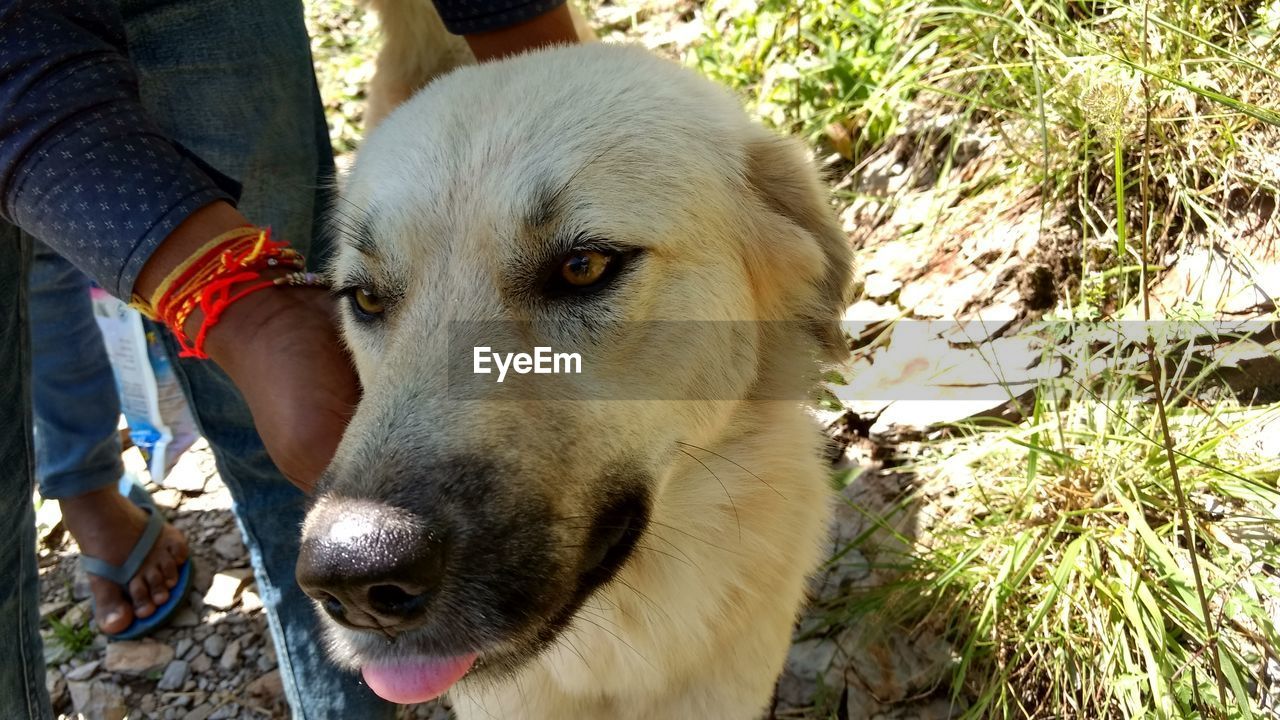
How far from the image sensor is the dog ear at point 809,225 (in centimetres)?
219

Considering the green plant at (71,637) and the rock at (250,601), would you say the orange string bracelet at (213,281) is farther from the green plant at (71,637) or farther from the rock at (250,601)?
the green plant at (71,637)

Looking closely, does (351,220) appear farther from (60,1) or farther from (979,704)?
(979,704)

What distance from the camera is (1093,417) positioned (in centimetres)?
288

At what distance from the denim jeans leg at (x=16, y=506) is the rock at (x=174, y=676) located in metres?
1.07

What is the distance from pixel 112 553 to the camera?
137 inches

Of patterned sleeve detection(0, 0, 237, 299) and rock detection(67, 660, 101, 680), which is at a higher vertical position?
patterned sleeve detection(0, 0, 237, 299)

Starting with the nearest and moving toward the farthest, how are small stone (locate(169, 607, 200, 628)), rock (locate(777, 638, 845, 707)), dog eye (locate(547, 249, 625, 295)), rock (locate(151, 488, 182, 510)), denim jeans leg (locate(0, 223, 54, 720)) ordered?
1. dog eye (locate(547, 249, 625, 295))
2. denim jeans leg (locate(0, 223, 54, 720))
3. rock (locate(777, 638, 845, 707))
4. small stone (locate(169, 607, 200, 628))
5. rock (locate(151, 488, 182, 510))

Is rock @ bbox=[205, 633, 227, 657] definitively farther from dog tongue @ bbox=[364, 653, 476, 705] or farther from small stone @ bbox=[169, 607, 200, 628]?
dog tongue @ bbox=[364, 653, 476, 705]

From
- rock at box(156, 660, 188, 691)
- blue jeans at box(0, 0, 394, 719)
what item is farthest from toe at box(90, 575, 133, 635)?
blue jeans at box(0, 0, 394, 719)

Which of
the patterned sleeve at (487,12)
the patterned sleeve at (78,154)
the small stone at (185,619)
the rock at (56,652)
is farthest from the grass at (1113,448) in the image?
the rock at (56,652)

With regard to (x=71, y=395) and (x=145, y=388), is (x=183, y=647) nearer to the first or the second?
(x=71, y=395)

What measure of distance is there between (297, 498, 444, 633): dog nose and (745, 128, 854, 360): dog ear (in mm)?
1174

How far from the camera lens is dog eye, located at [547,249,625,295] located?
1.78 meters

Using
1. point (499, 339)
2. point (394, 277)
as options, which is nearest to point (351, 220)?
point (394, 277)
